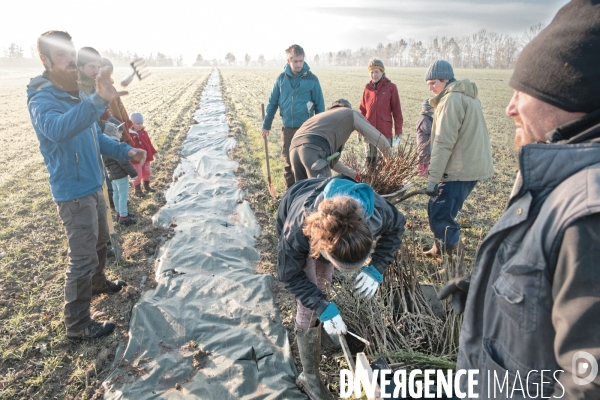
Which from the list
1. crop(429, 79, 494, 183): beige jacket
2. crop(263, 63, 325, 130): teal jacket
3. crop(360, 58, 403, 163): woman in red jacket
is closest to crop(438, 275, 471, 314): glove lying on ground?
crop(429, 79, 494, 183): beige jacket

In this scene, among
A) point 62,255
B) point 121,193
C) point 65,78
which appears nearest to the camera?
point 65,78

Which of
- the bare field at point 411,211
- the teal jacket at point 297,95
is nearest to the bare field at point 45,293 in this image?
the bare field at point 411,211

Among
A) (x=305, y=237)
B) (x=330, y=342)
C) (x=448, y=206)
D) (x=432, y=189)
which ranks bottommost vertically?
(x=330, y=342)

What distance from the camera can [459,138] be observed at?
327cm

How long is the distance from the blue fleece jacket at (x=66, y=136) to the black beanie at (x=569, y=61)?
225 cm

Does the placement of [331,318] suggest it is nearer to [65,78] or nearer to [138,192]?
[65,78]

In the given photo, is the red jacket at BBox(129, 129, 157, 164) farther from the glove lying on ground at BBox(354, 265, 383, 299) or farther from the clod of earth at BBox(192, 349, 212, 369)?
the glove lying on ground at BBox(354, 265, 383, 299)

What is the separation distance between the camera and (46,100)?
2.40 meters

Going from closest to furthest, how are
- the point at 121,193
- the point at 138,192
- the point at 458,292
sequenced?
the point at 458,292, the point at 121,193, the point at 138,192

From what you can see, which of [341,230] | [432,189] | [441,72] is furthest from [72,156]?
[441,72]

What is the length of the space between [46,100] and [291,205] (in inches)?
70.3

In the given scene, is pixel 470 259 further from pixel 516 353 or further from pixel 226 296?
pixel 516 353

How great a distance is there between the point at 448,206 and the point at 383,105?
7.73 ft

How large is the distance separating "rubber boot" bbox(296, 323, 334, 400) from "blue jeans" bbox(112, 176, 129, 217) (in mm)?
3209
